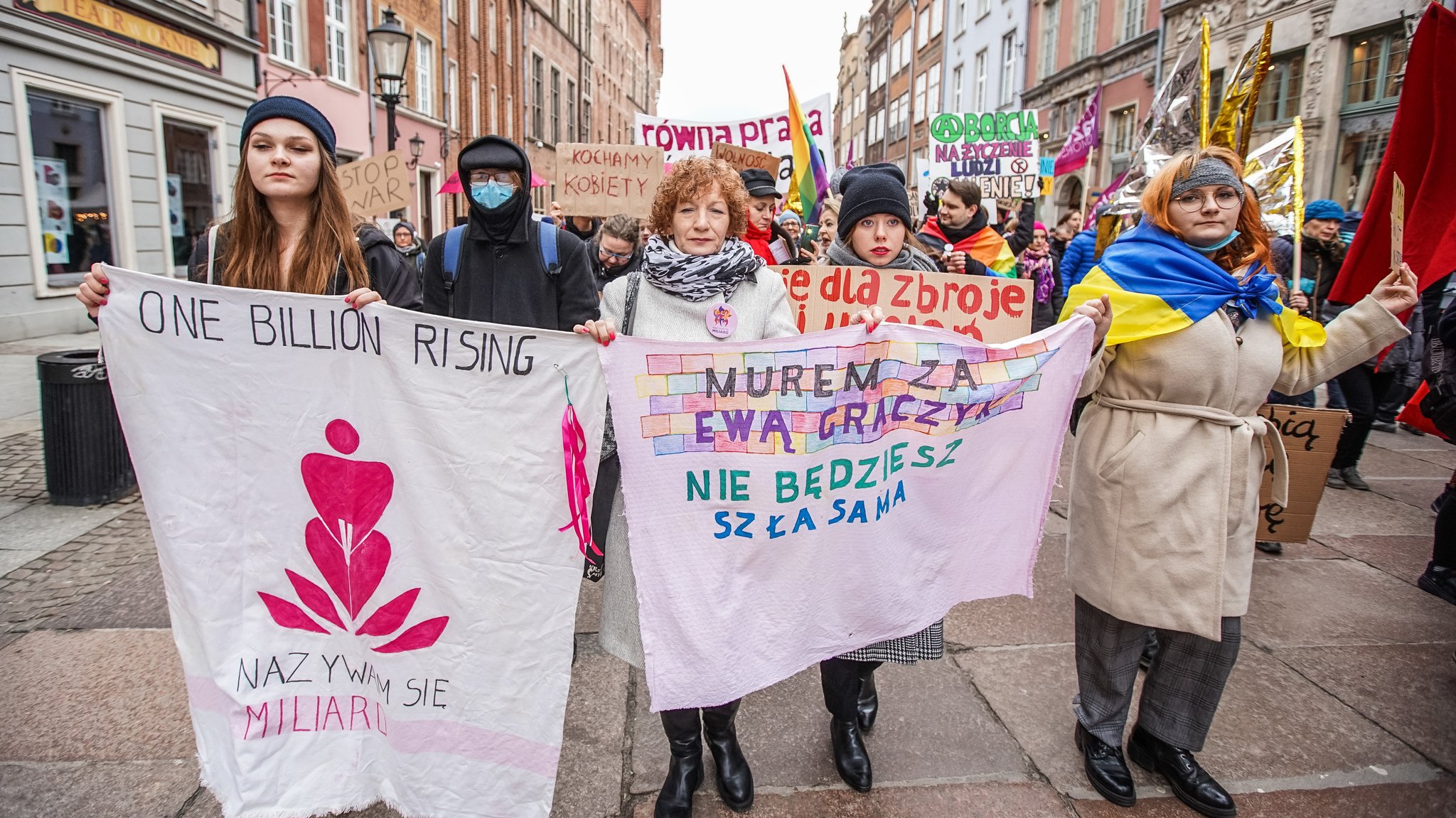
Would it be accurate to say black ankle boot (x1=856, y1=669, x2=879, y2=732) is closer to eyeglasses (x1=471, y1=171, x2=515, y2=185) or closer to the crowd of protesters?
the crowd of protesters

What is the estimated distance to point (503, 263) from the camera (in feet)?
10.0

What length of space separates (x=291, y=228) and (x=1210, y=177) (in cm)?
270

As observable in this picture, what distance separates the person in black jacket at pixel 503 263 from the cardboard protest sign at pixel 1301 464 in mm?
2793

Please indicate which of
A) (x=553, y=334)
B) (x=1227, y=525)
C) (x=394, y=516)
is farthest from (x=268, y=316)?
(x=1227, y=525)

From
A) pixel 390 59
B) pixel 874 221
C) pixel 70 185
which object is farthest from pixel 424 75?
pixel 874 221

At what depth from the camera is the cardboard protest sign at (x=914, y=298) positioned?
106 inches

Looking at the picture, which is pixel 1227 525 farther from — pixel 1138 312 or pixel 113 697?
pixel 113 697

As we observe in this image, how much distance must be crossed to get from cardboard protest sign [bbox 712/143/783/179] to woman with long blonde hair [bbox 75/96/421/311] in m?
4.84

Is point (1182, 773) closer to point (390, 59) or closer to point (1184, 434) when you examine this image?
point (1184, 434)

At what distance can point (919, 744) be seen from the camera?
Result: 274cm

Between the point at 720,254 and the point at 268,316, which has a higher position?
the point at 720,254

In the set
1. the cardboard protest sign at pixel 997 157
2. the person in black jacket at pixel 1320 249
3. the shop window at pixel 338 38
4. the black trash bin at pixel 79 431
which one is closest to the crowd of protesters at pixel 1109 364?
the black trash bin at pixel 79 431

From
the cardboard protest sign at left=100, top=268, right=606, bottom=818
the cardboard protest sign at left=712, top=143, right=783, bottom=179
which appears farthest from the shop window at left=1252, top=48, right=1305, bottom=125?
the cardboard protest sign at left=100, top=268, right=606, bottom=818

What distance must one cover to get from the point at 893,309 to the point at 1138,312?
0.73 m
